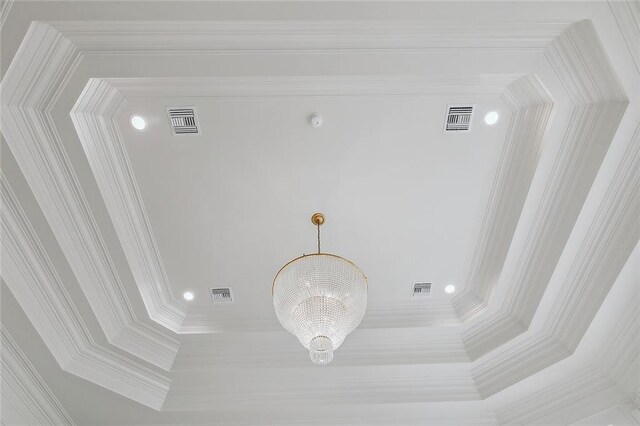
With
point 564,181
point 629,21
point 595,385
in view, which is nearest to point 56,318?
point 564,181

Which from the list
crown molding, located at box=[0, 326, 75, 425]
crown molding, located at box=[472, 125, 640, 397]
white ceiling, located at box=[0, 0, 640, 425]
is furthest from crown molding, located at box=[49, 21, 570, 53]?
crown molding, located at box=[0, 326, 75, 425]

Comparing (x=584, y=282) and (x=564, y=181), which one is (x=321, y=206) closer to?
(x=564, y=181)

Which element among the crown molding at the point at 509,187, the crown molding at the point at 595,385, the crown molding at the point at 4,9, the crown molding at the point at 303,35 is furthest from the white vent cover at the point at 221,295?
the crown molding at the point at 595,385

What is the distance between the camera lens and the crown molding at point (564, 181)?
2.70 m

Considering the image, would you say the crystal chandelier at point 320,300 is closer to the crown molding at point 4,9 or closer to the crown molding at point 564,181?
the crown molding at point 564,181

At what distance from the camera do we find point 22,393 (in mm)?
3957

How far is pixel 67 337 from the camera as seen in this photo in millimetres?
3840

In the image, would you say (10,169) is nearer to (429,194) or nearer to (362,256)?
(362,256)

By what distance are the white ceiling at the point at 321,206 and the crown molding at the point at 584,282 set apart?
17mm

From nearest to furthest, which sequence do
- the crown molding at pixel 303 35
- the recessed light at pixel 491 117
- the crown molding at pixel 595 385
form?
1. the crown molding at pixel 303 35
2. the recessed light at pixel 491 117
3. the crown molding at pixel 595 385

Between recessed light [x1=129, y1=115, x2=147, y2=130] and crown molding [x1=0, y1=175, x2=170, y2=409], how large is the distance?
Answer: 2.92 ft

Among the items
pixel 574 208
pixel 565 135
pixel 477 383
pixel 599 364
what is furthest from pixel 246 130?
pixel 599 364

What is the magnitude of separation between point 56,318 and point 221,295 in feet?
4.38

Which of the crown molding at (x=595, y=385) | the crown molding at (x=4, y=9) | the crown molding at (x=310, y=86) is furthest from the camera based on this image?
the crown molding at (x=595, y=385)
